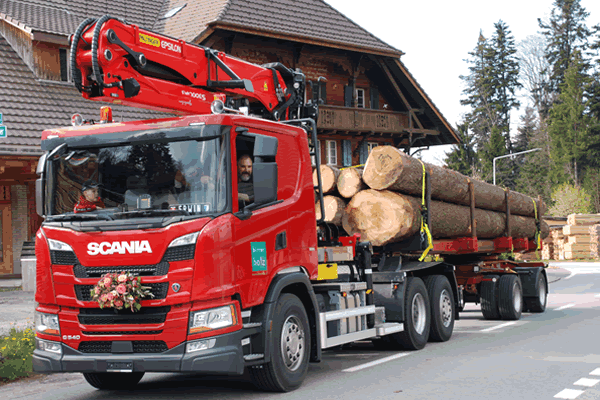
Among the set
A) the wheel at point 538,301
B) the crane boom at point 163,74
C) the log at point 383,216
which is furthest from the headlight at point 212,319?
the wheel at point 538,301

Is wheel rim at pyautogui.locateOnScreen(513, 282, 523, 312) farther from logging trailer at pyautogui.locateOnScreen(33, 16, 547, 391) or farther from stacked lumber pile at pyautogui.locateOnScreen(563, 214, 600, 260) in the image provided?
stacked lumber pile at pyautogui.locateOnScreen(563, 214, 600, 260)

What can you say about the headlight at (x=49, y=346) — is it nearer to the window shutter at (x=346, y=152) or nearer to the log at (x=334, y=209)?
the log at (x=334, y=209)

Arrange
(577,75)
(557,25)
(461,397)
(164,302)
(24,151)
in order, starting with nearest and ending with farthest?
(164,302) → (461,397) → (24,151) → (577,75) → (557,25)

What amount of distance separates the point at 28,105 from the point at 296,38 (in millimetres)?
10480

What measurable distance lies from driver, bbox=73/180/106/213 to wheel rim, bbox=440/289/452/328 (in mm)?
6254

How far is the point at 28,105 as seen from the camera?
73.6 ft

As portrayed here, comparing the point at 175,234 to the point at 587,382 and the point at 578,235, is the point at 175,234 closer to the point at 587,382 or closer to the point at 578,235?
the point at 587,382

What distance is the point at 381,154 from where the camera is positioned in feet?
36.7

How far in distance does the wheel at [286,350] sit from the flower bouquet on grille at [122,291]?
4.60 ft

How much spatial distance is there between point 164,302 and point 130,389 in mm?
2270

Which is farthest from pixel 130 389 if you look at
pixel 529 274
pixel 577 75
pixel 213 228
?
pixel 577 75

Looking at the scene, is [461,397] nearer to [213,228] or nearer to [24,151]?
[213,228]

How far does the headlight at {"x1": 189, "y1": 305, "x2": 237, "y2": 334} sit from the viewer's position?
22.7 feet

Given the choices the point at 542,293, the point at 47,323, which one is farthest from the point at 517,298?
the point at 47,323
